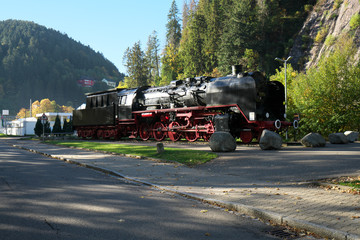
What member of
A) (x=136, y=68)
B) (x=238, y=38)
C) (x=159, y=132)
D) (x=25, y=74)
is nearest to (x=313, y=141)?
(x=159, y=132)

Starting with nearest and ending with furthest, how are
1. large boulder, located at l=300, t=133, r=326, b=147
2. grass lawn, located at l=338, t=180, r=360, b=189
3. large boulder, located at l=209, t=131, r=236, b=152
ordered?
grass lawn, located at l=338, t=180, r=360, b=189 < large boulder, located at l=209, t=131, r=236, b=152 < large boulder, located at l=300, t=133, r=326, b=147

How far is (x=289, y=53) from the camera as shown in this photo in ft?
194

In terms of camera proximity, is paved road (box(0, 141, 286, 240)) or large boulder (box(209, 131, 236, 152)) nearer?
paved road (box(0, 141, 286, 240))

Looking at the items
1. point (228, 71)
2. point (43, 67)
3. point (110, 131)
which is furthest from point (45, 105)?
point (110, 131)

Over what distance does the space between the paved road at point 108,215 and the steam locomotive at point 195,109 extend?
10.6 metres

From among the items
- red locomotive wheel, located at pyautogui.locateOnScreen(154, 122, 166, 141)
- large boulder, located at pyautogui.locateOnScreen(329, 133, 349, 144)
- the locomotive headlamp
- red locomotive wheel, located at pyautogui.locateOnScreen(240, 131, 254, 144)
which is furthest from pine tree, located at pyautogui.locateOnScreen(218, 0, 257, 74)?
the locomotive headlamp

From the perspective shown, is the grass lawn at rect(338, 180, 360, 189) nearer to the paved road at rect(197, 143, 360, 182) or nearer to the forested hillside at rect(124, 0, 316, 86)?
the paved road at rect(197, 143, 360, 182)

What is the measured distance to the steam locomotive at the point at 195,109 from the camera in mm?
17109

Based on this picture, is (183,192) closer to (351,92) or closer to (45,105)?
(351,92)

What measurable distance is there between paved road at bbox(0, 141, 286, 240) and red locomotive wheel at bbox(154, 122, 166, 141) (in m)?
14.6

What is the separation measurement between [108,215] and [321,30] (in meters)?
57.5

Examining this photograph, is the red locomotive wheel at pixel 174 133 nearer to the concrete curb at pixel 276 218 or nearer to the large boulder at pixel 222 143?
the large boulder at pixel 222 143

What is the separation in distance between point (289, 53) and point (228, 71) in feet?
40.7

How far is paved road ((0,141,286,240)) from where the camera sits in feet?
14.7
